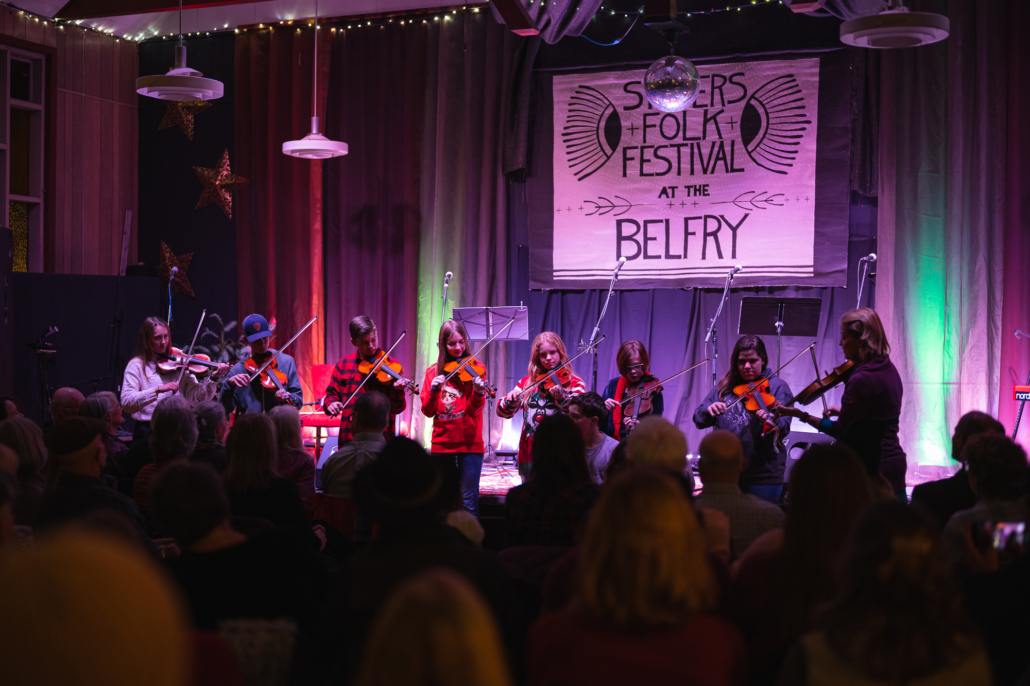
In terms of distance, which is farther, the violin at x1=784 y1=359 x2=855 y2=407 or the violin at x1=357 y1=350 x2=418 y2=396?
the violin at x1=357 y1=350 x2=418 y2=396

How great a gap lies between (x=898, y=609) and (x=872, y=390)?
315 cm

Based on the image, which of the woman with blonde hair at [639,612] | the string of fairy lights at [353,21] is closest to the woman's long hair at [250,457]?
the woman with blonde hair at [639,612]

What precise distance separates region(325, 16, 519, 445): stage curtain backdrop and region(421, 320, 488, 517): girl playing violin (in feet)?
6.42

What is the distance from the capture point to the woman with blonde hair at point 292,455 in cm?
353

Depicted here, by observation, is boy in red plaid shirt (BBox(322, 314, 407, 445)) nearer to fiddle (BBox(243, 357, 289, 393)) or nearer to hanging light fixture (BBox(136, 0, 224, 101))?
fiddle (BBox(243, 357, 289, 393))

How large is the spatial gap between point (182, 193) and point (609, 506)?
8.02 metres

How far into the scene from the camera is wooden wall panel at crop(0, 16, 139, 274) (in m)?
8.08

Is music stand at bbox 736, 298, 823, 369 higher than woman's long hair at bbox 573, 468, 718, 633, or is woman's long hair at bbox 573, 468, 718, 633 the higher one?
music stand at bbox 736, 298, 823, 369

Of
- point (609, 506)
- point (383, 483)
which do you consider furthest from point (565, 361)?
point (609, 506)

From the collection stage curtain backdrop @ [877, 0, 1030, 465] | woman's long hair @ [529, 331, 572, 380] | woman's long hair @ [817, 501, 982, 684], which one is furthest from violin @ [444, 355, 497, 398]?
woman's long hair @ [817, 501, 982, 684]

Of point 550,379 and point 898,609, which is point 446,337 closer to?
point 550,379

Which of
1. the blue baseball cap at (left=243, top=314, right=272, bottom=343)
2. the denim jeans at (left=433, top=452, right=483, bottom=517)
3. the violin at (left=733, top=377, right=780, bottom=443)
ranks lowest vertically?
the denim jeans at (left=433, top=452, right=483, bottom=517)

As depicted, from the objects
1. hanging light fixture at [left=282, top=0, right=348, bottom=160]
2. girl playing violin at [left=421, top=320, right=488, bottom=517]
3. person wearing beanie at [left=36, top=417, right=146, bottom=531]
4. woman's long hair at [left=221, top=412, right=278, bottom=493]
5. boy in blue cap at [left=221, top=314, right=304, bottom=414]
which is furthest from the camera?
hanging light fixture at [left=282, top=0, right=348, bottom=160]

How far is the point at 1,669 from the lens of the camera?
859 millimetres
